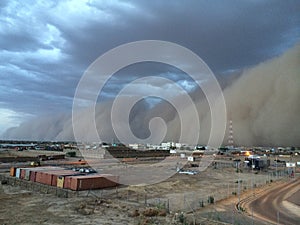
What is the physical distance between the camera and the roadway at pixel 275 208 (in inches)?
754

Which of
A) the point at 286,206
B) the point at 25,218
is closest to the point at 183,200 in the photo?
the point at 286,206

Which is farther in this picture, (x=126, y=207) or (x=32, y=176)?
(x=32, y=176)

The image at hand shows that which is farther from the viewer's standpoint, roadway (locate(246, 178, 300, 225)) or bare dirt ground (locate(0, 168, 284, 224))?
roadway (locate(246, 178, 300, 225))

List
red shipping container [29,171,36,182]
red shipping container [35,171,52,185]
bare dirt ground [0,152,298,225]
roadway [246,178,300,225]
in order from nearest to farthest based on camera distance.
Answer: bare dirt ground [0,152,298,225]
roadway [246,178,300,225]
red shipping container [35,171,52,185]
red shipping container [29,171,36,182]

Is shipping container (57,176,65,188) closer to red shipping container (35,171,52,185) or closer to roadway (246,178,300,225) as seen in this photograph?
red shipping container (35,171,52,185)

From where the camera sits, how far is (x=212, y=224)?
53.5 ft

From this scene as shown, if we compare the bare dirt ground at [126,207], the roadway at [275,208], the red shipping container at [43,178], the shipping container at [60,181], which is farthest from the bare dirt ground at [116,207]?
the shipping container at [60,181]

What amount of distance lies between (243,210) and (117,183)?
621 inches

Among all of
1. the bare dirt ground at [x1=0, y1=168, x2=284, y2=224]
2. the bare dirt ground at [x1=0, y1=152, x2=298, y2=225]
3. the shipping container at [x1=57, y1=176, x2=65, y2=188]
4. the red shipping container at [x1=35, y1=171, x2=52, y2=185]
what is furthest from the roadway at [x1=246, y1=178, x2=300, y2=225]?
the red shipping container at [x1=35, y1=171, x2=52, y2=185]

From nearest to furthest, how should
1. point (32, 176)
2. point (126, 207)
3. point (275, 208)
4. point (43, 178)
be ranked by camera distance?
1. point (126, 207)
2. point (275, 208)
3. point (43, 178)
4. point (32, 176)

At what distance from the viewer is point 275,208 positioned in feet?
74.3

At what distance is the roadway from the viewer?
19.2 metres

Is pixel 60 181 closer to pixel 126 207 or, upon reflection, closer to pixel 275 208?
pixel 126 207

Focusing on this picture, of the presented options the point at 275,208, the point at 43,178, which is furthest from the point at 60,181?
the point at 275,208
